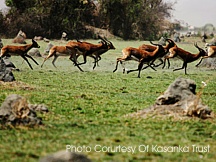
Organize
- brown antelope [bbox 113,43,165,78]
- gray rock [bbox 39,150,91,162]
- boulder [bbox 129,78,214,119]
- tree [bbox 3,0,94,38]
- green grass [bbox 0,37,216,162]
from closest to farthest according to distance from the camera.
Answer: gray rock [bbox 39,150,91,162] < green grass [bbox 0,37,216,162] < boulder [bbox 129,78,214,119] < brown antelope [bbox 113,43,165,78] < tree [bbox 3,0,94,38]

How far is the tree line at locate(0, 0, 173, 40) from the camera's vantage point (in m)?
47.5

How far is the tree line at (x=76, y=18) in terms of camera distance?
47.5 m

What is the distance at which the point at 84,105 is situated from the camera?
10219mm

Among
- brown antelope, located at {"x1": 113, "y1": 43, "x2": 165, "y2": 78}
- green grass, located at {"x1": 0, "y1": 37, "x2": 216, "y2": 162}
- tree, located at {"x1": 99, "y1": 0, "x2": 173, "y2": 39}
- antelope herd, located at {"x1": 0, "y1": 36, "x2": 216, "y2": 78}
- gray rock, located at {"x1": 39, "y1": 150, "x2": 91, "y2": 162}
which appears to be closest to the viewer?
gray rock, located at {"x1": 39, "y1": 150, "x2": 91, "y2": 162}

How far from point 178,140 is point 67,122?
215cm

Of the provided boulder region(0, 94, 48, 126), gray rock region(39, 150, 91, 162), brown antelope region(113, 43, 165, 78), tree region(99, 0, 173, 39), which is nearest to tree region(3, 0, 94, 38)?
tree region(99, 0, 173, 39)

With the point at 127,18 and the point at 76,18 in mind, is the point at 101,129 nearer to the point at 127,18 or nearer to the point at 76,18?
the point at 76,18

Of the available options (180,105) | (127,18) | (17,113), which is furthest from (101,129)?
(127,18)

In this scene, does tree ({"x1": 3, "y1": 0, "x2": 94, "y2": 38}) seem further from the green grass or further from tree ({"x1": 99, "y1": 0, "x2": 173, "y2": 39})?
the green grass

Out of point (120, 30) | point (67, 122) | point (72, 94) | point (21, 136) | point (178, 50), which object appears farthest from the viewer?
point (120, 30)

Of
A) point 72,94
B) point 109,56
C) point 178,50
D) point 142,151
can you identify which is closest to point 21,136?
point 142,151

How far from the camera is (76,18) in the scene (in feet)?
162

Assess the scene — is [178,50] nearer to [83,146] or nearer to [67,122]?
[67,122]

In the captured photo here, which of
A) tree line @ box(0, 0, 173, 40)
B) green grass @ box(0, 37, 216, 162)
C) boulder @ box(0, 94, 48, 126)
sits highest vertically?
tree line @ box(0, 0, 173, 40)
